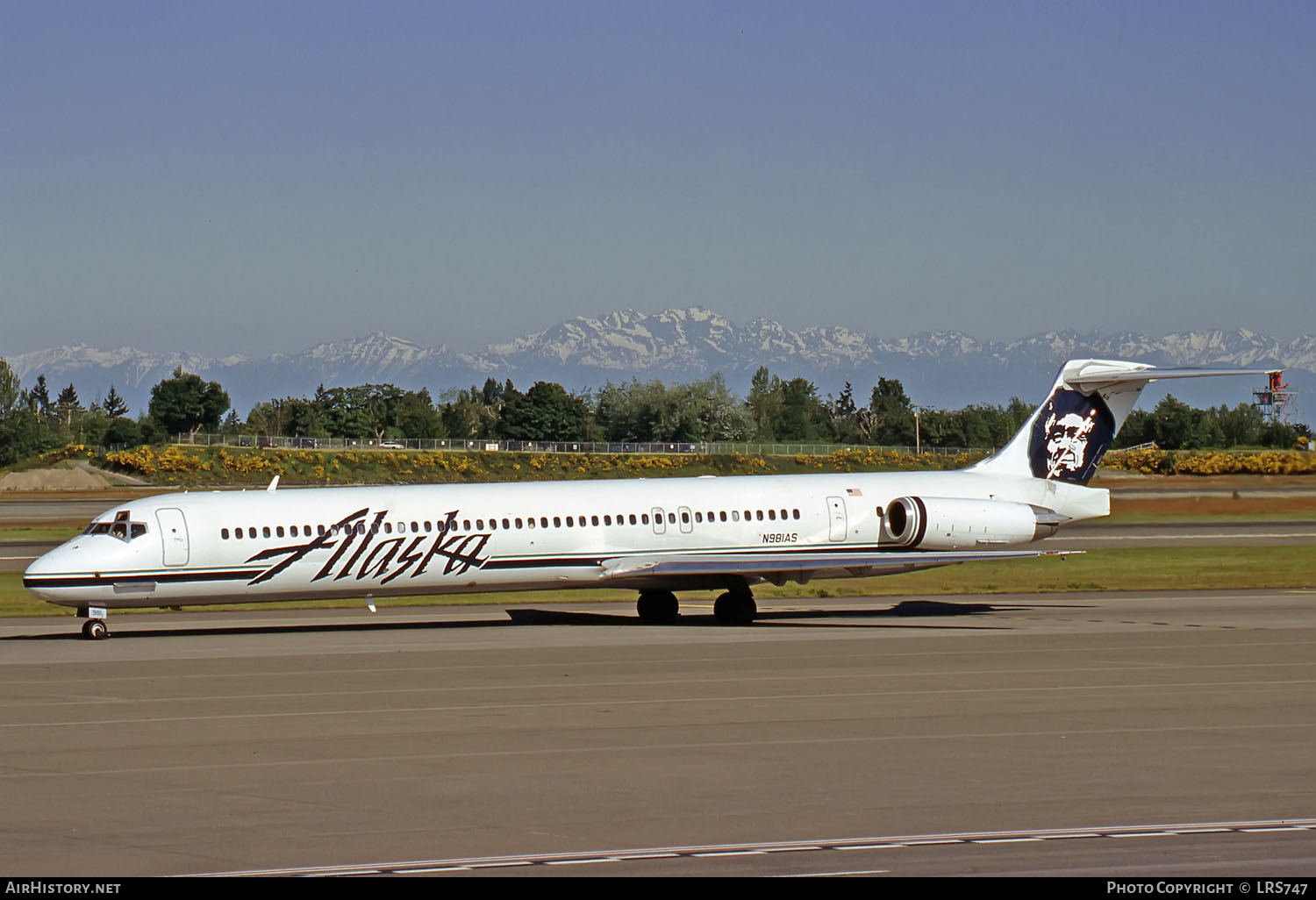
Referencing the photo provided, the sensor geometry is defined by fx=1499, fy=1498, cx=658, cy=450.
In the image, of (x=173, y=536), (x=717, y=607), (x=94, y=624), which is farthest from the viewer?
(x=717, y=607)

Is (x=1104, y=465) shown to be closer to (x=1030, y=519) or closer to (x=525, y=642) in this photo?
(x=1030, y=519)

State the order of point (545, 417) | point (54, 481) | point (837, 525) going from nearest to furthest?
point (837, 525) < point (54, 481) < point (545, 417)

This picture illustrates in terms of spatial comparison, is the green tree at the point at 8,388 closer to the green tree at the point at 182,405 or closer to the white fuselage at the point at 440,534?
the green tree at the point at 182,405

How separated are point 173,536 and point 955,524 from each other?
16.5 m

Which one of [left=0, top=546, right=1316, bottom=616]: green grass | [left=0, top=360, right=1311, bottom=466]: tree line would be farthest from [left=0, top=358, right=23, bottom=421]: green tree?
[left=0, top=546, right=1316, bottom=616]: green grass

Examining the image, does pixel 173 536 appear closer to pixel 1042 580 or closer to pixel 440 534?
pixel 440 534

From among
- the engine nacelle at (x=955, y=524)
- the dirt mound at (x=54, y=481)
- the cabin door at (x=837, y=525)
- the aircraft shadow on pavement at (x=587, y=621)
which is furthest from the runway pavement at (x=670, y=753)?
the dirt mound at (x=54, y=481)

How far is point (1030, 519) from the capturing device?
33906mm

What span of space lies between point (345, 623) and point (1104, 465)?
267 ft

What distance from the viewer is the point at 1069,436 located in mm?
35625

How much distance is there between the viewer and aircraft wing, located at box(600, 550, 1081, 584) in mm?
30750

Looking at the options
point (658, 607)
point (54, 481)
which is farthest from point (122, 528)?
point (54, 481)

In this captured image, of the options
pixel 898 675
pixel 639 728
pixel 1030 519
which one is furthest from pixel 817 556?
pixel 639 728

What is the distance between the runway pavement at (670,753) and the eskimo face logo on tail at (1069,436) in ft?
23.0
